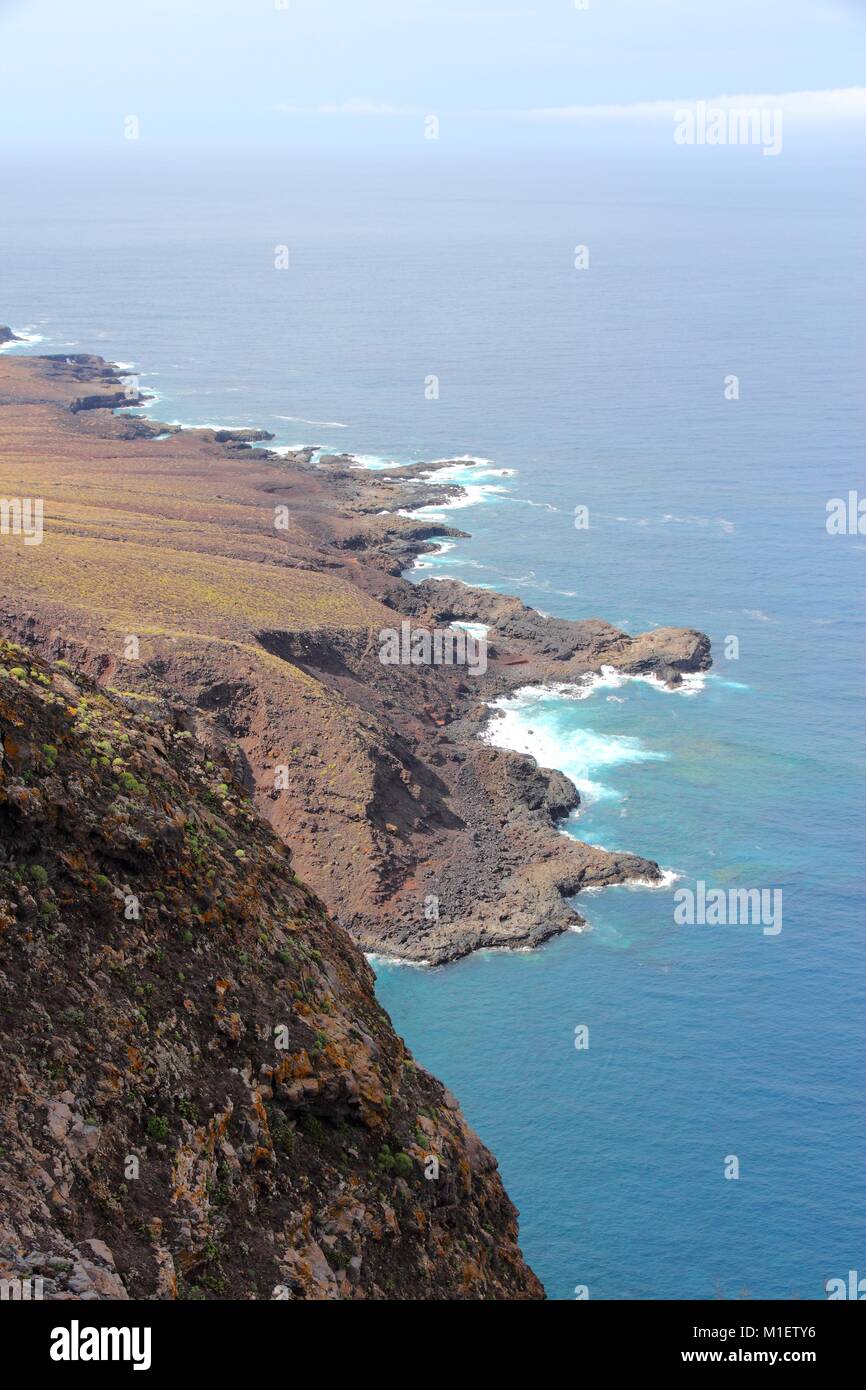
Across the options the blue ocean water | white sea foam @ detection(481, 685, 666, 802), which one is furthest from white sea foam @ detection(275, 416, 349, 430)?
white sea foam @ detection(481, 685, 666, 802)

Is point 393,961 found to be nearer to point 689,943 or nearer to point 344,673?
point 689,943

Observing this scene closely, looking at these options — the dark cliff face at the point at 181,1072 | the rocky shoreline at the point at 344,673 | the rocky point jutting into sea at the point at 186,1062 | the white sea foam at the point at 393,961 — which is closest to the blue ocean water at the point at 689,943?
the white sea foam at the point at 393,961

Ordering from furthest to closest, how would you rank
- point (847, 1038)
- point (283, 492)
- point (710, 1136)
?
point (283, 492) < point (847, 1038) < point (710, 1136)

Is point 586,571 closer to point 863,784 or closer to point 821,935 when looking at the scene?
point 863,784

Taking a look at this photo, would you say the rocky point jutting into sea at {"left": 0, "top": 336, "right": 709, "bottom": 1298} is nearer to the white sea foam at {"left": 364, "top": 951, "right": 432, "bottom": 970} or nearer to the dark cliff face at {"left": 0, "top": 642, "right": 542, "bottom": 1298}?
the dark cliff face at {"left": 0, "top": 642, "right": 542, "bottom": 1298}

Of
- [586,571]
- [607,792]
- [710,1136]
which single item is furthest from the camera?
[586,571]

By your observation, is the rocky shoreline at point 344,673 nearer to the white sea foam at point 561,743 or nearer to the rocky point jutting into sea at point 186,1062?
the white sea foam at point 561,743

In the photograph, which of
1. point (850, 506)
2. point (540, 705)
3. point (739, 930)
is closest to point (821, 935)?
point (739, 930)
